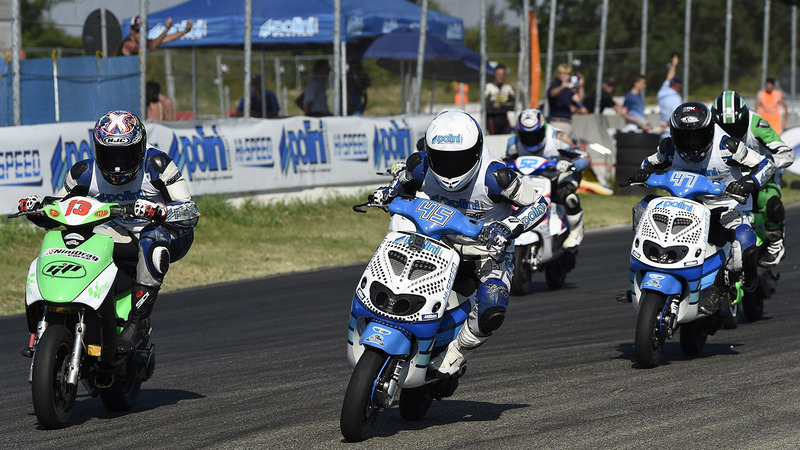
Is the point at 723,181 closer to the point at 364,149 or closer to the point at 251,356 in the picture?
the point at 251,356

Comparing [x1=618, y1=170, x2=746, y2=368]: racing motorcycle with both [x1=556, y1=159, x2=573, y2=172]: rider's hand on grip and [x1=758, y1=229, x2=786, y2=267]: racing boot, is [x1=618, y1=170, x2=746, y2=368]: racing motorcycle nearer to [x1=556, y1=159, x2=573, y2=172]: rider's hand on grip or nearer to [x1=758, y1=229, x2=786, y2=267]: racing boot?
[x1=758, y1=229, x2=786, y2=267]: racing boot

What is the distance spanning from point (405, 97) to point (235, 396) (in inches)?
561

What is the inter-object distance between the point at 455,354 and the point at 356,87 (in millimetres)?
14118

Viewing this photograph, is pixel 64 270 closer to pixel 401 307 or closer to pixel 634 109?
pixel 401 307

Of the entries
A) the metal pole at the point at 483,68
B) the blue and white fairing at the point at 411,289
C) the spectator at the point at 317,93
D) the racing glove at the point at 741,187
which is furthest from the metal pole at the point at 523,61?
the blue and white fairing at the point at 411,289

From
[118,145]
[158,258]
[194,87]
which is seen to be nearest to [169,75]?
[194,87]

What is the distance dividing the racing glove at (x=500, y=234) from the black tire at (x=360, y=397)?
786 millimetres

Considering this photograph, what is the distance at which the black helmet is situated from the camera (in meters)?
8.87

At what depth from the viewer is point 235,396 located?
24.8ft

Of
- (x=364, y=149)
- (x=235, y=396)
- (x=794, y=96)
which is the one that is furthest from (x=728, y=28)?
(x=235, y=396)

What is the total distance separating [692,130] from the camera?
8.91 m

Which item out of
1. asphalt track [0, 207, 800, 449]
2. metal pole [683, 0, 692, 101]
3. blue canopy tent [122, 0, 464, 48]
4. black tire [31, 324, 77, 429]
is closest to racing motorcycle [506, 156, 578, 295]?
asphalt track [0, 207, 800, 449]

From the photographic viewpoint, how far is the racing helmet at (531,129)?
42.8 ft

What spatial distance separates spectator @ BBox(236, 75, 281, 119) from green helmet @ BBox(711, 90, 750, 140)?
9.52 metres
